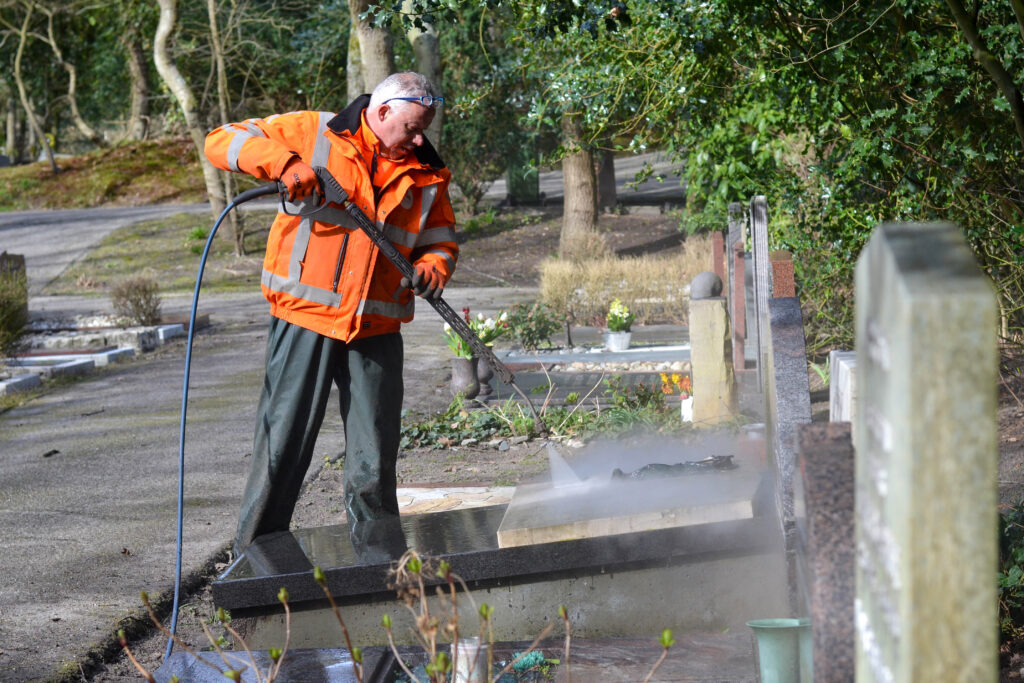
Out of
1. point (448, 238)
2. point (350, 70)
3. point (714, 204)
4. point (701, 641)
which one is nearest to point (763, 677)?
point (701, 641)

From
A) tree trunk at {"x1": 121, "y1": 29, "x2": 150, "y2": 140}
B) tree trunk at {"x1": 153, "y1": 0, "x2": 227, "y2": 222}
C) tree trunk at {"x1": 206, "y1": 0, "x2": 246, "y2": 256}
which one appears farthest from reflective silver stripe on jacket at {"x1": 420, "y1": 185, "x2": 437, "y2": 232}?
tree trunk at {"x1": 121, "y1": 29, "x2": 150, "y2": 140}

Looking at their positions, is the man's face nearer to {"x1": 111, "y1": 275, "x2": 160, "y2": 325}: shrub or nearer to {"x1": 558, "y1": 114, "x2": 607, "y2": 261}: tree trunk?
{"x1": 111, "y1": 275, "x2": 160, "y2": 325}: shrub

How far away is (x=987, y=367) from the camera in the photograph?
1.16 m

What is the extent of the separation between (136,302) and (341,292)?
10781 millimetres

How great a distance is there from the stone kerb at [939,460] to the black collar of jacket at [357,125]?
3269mm

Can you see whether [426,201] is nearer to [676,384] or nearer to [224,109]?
[676,384]

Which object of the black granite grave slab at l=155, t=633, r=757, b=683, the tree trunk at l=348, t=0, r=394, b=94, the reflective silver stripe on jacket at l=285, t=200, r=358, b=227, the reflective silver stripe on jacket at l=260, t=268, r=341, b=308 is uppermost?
the tree trunk at l=348, t=0, r=394, b=94

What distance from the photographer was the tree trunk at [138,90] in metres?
31.2

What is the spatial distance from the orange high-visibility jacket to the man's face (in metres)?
0.07

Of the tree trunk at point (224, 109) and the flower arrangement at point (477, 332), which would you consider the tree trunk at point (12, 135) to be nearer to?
the tree trunk at point (224, 109)

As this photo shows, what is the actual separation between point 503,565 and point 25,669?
5.79 feet

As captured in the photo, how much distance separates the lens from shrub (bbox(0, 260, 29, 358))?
11383mm

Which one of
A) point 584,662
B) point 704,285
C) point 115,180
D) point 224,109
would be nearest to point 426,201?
point 584,662

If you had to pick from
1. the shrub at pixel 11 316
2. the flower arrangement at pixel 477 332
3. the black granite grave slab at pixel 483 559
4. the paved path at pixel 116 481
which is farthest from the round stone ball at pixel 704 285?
the shrub at pixel 11 316
